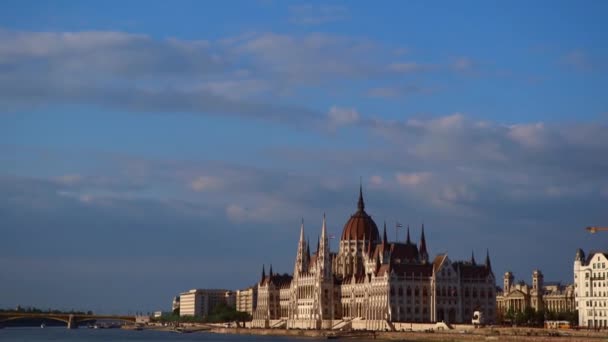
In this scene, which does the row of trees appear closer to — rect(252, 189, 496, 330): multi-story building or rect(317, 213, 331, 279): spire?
rect(252, 189, 496, 330): multi-story building

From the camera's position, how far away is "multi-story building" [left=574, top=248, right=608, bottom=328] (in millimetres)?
141500

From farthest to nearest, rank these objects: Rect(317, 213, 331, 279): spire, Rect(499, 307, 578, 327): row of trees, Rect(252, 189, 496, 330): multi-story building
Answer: Rect(317, 213, 331, 279): spire, Rect(252, 189, 496, 330): multi-story building, Rect(499, 307, 578, 327): row of trees

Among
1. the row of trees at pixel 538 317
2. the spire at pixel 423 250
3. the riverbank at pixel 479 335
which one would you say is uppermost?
the spire at pixel 423 250

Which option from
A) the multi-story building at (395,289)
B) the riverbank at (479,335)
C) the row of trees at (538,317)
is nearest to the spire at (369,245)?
the multi-story building at (395,289)

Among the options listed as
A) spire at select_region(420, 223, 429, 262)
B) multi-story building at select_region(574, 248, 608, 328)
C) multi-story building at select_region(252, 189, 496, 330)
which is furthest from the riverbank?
spire at select_region(420, 223, 429, 262)

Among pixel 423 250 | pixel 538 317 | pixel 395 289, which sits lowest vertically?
pixel 538 317

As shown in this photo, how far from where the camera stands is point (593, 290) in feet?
472

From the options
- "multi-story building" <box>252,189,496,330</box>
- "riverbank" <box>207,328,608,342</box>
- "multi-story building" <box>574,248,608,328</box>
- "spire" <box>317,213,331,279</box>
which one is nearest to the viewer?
"riverbank" <box>207,328,608,342</box>

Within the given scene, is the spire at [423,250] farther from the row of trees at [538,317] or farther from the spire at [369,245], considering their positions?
the row of trees at [538,317]

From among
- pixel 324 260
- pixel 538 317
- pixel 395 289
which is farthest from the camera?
pixel 324 260

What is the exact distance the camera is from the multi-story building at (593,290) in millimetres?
141500

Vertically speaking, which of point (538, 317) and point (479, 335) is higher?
point (538, 317)

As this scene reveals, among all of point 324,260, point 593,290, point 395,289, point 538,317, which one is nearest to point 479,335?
point 593,290

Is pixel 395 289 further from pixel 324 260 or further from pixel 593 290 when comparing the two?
pixel 593 290
